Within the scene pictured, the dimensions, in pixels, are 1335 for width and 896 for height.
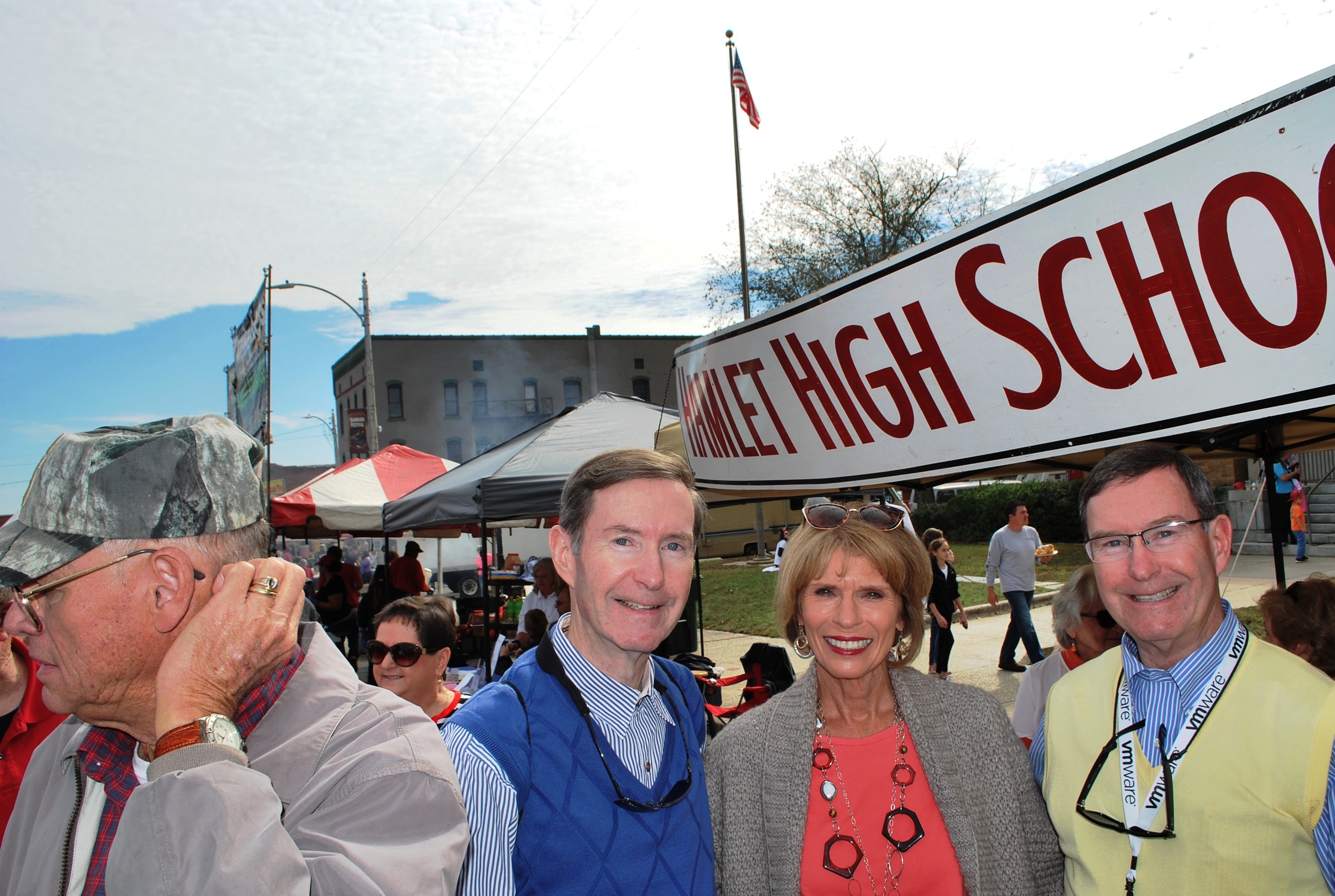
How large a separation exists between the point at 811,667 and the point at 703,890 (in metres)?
0.90

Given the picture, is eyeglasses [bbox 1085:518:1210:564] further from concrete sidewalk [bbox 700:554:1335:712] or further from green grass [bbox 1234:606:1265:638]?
green grass [bbox 1234:606:1265:638]

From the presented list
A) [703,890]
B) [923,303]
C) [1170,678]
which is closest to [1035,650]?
[923,303]

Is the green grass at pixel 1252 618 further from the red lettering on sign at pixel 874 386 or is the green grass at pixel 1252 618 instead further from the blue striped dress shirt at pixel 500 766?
the blue striped dress shirt at pixel 500 766

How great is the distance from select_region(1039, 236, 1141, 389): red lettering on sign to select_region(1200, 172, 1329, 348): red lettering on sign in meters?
0.34

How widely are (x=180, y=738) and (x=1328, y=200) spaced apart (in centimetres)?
277

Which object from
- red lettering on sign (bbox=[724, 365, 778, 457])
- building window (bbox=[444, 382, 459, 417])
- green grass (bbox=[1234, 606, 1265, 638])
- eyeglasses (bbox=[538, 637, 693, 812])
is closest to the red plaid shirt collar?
eyeglasses (bbox=[538, 637, 693, 812])

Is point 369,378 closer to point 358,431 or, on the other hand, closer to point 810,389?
point 358,431

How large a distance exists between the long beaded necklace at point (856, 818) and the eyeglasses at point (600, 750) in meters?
0.58

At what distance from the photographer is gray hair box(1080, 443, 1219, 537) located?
1.89 meters

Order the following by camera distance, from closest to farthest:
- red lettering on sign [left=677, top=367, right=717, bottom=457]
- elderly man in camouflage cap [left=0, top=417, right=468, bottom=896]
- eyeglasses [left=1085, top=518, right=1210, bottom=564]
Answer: elderly man in camouflage cap [left=0, top=417, right=468, bottom=896]
eyeglasses [left=1085, top=518, right=1210, bottom=564]
red lettering on sign [left=677, top=367, right=717, bottom=457]

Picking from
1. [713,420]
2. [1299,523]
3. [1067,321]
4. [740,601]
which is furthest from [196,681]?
[1299,523]

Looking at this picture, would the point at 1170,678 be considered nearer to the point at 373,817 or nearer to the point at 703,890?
the point at 703,890

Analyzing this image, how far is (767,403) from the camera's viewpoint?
4016 mm

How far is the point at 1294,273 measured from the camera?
7.25ft
